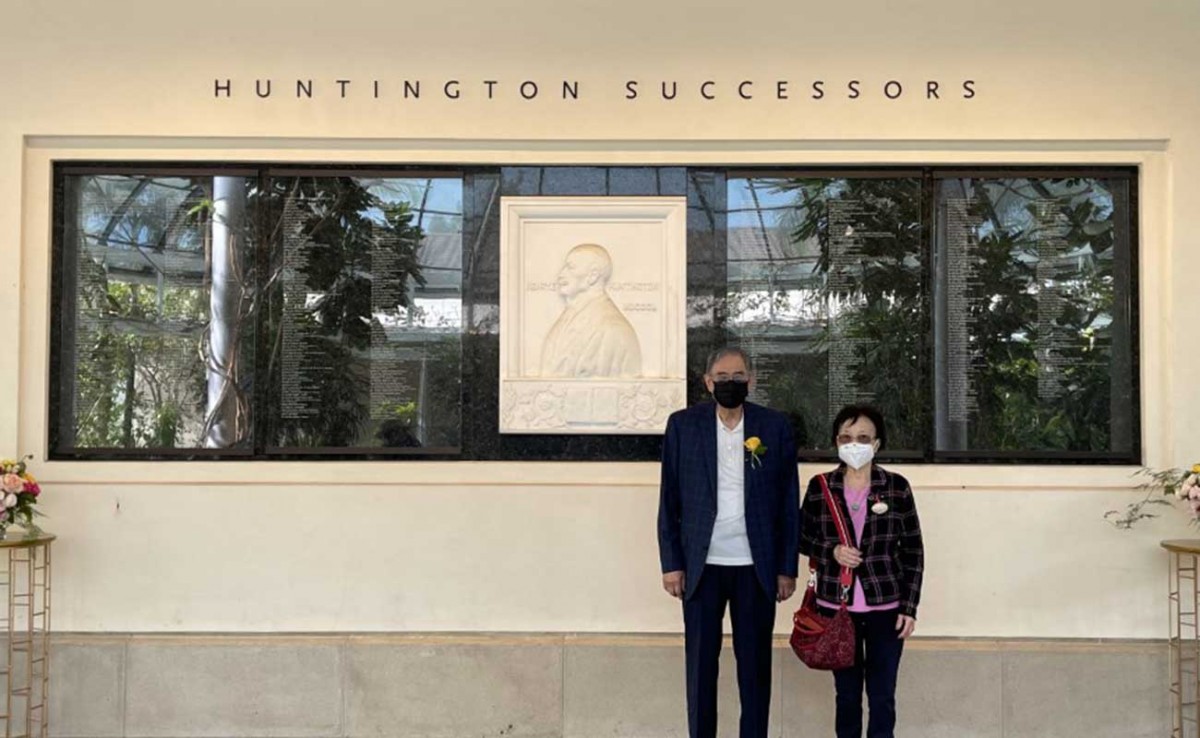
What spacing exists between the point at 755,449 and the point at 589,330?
1.40m

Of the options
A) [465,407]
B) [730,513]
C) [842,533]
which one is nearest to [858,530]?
[842,533]

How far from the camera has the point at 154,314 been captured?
5.79m

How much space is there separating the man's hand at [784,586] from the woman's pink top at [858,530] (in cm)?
14

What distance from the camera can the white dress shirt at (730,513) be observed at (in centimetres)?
465

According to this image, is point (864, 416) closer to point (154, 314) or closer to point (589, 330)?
point (589, 330)

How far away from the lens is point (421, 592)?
5.66 m

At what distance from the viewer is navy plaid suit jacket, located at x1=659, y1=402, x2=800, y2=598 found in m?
4.62

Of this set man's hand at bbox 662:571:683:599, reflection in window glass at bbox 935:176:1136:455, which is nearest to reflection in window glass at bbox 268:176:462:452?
man's hand at bbox 662:571:683:599

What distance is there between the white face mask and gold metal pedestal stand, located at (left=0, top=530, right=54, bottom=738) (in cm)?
395

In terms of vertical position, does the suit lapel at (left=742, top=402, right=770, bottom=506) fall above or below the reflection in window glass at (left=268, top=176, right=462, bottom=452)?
below

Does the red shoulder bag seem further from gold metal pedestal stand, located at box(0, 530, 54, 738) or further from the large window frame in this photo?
gold metal pedestal stand, located at box(0, 530, 54, 738)

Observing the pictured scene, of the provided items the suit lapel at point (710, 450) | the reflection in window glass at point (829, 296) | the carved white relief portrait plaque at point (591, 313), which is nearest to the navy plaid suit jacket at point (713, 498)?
the suit lapel at point (710, 450)

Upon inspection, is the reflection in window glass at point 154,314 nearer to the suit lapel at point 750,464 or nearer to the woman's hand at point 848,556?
the suit lapel at point 750,464

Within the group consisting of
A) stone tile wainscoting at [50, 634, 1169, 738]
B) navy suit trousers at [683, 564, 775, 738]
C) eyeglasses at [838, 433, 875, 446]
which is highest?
eyeglasses at [838, 433, 875, 446]
